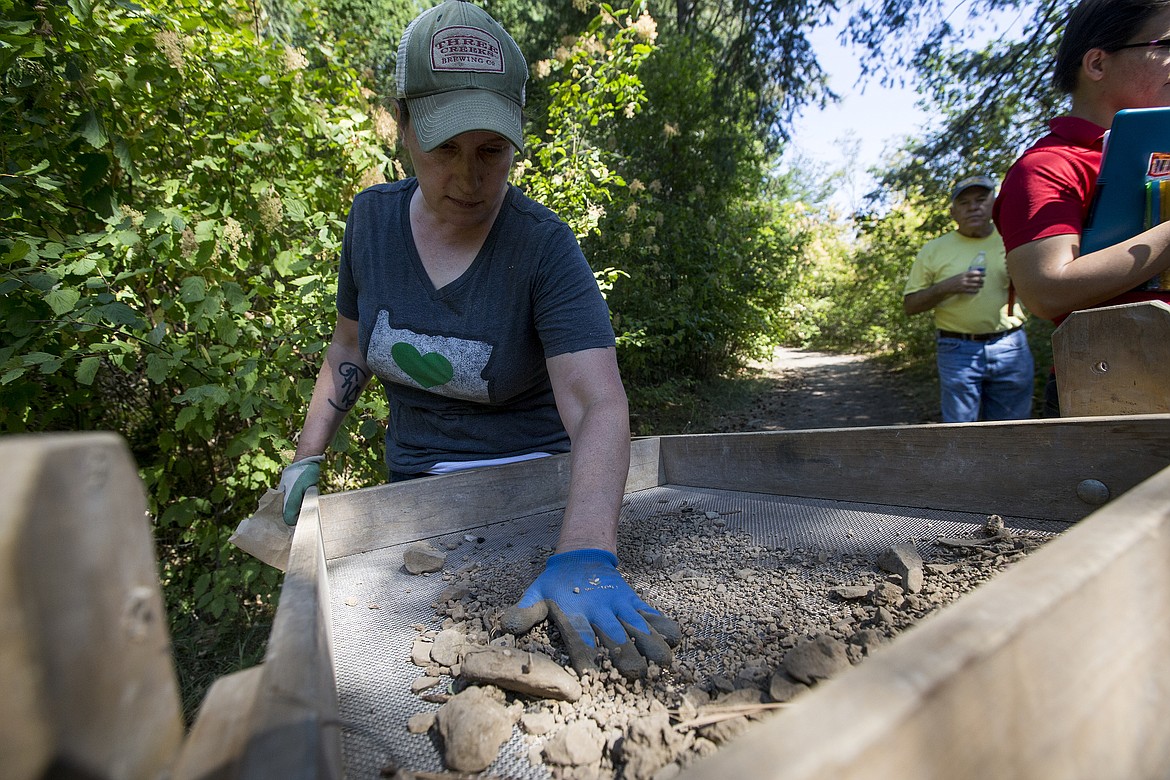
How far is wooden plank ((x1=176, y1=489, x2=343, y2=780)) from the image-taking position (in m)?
0.50

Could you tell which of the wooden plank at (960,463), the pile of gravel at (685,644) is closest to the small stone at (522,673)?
the pile of gravel at (685,644)

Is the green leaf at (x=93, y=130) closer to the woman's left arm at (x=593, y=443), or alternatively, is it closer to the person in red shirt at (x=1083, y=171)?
the woman's left arm at (x=593, y=443)

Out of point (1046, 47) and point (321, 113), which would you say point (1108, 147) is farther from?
point (1046, 47)

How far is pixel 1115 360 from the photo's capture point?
4.62 feet

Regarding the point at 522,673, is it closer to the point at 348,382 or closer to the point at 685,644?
the point at 685,644

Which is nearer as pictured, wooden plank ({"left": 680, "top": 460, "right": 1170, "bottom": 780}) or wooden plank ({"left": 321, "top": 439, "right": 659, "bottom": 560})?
wooden plank ({"left": 680, "top": 460, "right": 1170, "bottom": 780})

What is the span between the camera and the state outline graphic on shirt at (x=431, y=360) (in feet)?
5.69

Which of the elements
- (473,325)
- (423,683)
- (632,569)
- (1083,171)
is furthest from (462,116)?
(1083,171)

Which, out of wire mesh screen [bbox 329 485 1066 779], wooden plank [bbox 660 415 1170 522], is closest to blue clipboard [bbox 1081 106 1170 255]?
wooden plank [bbox 660 415 1170 522]

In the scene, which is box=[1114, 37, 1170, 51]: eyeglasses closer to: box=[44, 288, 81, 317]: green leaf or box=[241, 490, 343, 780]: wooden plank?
box=[241, 490, 343, 780]: wooden plank

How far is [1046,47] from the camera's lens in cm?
542

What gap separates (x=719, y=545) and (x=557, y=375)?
0.56 metres

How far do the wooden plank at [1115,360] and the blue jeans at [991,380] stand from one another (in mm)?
2486

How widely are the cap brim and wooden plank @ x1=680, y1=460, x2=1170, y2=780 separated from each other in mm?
1357
